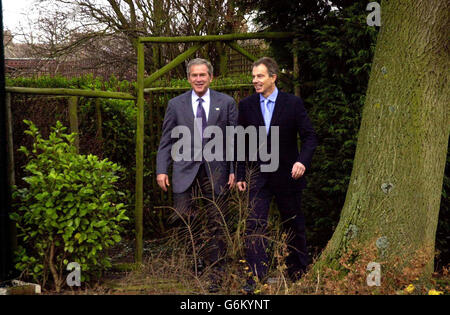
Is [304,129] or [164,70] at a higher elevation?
[164,70]

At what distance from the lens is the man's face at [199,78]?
5.43 meters

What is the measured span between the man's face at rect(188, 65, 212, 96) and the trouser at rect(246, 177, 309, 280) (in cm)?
105

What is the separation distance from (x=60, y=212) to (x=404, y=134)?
3057mm

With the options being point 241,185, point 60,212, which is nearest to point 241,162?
point 241,185

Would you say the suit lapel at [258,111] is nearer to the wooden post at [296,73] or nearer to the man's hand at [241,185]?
the man's hand at [241,185]

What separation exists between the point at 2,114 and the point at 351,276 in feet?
10.7

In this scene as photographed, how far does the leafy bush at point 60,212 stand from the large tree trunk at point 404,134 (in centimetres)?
226

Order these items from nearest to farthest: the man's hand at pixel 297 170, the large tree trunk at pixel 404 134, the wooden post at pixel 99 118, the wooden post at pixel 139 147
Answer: the large tree trunk at pixel 404 134 → the man's hand at pixel 297 170 → the wooden post at pixel 139 147 → the wooden post at pixel 99 118

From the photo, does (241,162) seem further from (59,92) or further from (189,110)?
(59,92)

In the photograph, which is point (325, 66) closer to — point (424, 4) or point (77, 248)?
point (424, 4)

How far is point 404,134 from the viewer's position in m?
4.91

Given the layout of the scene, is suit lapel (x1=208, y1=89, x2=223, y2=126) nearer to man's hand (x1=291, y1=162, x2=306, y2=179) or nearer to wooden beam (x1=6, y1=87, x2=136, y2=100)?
man's hand (x1=291, y1=162, x2=306, y2=179)

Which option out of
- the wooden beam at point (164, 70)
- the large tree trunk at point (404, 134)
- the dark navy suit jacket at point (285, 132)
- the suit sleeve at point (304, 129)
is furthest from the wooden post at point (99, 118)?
the large tree trunk at point (404, 134)

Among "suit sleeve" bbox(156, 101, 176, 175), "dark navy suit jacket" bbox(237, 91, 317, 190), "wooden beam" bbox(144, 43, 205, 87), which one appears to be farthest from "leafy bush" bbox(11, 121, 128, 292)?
"dark navy suit jacket" bbox(237, 91, 317, 190)
